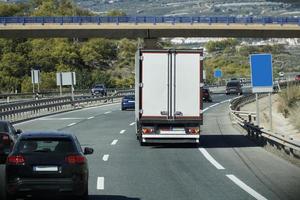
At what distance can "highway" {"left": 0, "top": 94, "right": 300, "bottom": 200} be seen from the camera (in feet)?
46.8

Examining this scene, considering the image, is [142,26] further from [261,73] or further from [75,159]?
[75,159]

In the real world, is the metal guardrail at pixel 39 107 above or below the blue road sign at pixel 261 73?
below

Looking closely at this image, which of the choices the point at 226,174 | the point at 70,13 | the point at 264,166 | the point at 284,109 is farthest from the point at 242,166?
the point at 70,13

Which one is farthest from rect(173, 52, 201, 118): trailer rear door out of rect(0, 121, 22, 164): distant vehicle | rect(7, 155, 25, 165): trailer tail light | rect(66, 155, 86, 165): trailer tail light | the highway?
rect(7, 155, 25, 165): trailer tail light

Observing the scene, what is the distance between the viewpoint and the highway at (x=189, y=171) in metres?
14.2

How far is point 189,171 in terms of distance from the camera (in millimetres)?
18344

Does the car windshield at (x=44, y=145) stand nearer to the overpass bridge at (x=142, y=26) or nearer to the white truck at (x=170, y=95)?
the white truck at (x=170, y=95)

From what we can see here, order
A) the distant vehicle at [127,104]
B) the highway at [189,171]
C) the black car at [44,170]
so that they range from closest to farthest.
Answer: the black car at [44,170]
the highway at [189,171]
the distant vehicle at [127,104]

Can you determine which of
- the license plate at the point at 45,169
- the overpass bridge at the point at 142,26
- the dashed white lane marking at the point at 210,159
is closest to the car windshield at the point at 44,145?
the license plate at the point at 45,169

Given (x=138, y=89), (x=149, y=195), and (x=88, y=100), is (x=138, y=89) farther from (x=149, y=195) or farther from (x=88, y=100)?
(x=88, y=100)

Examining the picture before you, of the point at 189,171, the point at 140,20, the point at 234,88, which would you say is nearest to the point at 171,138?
the point at 189,171

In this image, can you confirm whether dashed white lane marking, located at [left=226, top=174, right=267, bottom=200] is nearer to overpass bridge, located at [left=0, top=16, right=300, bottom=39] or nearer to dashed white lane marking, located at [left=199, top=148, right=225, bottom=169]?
dashed white lane marking, located at [left=199, top=148, right=225, bottom=169]

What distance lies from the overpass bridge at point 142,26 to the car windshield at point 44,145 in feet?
249

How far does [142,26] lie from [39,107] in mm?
41868
